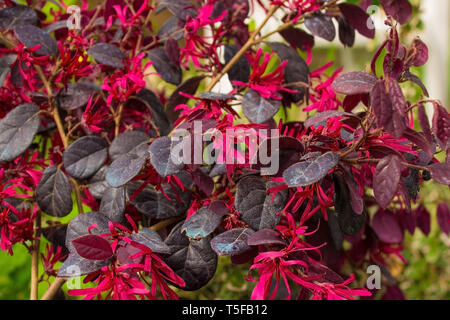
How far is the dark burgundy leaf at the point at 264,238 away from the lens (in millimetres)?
372

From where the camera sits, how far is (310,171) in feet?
1.16

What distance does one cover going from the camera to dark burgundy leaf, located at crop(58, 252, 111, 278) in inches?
14.9

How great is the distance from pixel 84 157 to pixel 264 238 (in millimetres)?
248

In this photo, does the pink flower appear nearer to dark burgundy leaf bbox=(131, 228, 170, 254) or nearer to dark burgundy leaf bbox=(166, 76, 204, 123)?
dark burgundy leaf bbox=(166, 76, 204, 123)

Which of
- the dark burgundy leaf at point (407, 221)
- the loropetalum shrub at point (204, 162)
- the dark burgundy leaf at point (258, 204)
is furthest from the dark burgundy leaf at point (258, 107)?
the dark burgundy leaf at point (407, 221)

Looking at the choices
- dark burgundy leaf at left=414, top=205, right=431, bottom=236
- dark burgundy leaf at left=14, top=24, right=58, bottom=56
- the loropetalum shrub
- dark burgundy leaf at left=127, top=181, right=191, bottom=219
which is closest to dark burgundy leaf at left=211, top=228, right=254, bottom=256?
the loropetalum shrub

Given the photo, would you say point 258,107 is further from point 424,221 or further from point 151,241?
point 424,221

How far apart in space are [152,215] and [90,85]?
0.20m

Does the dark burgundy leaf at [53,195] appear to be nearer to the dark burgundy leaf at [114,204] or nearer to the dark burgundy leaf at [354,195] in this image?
the dark burgundy leaf at [114,204]

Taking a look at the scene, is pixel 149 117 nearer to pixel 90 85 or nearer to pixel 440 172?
pixel 90 85

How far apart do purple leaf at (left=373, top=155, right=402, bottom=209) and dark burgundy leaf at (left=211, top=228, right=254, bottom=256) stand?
117mm

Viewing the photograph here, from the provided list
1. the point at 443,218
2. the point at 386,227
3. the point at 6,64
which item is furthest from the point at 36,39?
the point at 443,218
